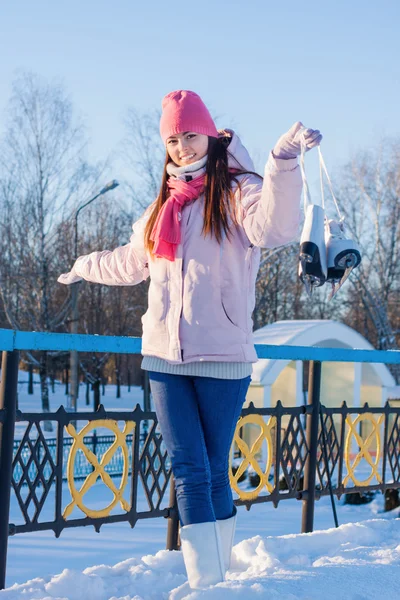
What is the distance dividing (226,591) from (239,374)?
0.66 m

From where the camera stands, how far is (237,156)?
2.40 m

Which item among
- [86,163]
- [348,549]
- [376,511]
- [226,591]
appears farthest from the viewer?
[86,163]

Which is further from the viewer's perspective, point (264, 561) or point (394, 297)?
point (394, 297)

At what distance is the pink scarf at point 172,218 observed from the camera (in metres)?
2.27

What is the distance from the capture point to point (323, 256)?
87.8 inches

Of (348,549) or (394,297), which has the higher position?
(394,297)

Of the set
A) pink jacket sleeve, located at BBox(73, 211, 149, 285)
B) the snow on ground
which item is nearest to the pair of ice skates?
pink jacket sleeve, located at BBox(73, 211, 149, 285)

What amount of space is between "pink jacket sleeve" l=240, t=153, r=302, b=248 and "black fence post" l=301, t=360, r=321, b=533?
5.23 ft

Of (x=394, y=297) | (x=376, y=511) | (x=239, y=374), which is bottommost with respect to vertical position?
(x=376, y=511)

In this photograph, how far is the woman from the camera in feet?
7.28

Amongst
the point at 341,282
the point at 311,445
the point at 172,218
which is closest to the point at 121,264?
the point at 172,218

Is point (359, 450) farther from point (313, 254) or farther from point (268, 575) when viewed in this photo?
point (313, 254)

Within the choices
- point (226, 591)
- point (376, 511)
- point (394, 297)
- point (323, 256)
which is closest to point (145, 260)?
point (323, 256)

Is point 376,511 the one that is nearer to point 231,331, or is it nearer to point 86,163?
point 231,331
